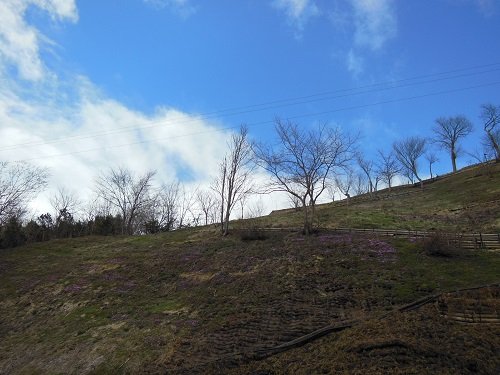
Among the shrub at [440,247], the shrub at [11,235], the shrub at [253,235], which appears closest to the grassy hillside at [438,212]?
the shrub at [253,235]

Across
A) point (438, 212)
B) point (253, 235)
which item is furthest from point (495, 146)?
point (253, 235)

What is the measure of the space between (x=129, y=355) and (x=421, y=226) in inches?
1237

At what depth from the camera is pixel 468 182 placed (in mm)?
63719

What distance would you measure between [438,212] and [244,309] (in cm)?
3281

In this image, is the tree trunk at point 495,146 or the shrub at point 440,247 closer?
the shrub at point 440,247

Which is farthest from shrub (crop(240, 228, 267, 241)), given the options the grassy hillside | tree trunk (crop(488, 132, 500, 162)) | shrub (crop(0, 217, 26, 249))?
tree trunk (crop(488, 132, 500, 162))

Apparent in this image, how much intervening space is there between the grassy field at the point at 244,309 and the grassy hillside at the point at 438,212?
3227 millimetres

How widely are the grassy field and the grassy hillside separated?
10.6ft

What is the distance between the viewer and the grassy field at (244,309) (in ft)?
54.2

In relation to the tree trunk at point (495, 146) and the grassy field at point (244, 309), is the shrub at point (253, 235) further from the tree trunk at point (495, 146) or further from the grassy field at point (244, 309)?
the tree trunk at point (495, 146)

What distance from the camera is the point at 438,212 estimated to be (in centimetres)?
4828

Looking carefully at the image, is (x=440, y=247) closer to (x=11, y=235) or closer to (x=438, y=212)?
(x=438, y=212)

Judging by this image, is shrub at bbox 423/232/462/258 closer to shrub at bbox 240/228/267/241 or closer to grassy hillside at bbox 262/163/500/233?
grassy hillside at bbox 262/163/500/233

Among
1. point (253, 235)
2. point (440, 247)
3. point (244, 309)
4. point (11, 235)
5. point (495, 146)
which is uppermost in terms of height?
point (495, 146)
